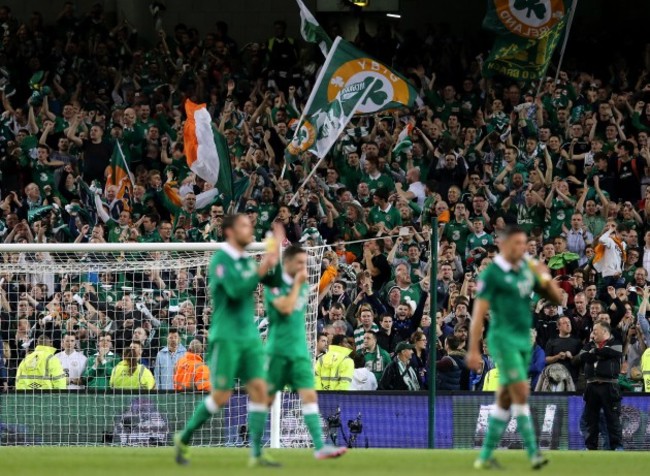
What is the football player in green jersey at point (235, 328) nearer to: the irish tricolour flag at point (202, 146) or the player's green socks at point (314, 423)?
the player's green socks at point (314, 423)

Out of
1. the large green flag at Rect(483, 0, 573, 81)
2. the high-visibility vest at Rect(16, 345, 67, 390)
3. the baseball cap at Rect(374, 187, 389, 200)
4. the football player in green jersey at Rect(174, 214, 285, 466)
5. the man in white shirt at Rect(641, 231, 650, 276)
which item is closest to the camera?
the football player in green jersey at Rect(174, 214, 285, 466)

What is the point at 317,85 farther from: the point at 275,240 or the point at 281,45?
the point at 275,240

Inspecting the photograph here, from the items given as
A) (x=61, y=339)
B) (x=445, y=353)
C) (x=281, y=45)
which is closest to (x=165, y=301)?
(x=61, y=339)

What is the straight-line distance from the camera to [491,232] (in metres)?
21.2

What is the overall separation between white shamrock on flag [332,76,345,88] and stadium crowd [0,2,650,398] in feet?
4.03

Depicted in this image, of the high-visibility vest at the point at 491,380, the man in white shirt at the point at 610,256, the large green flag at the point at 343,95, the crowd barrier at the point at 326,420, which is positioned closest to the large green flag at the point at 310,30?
the large green flag at the point at 343,95

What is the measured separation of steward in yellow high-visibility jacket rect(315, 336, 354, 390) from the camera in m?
17.7

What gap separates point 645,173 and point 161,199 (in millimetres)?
7392

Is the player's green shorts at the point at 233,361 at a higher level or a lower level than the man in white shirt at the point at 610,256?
lower

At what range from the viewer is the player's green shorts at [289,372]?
478 inches

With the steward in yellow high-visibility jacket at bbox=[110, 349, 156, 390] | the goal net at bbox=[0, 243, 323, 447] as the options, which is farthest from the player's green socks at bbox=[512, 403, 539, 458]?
the steward in yellow high-visibility jacket at bbox=[110, 349, 156, 390]

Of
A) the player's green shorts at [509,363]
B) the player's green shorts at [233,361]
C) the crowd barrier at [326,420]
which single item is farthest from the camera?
the crowd barrier at [326,420]

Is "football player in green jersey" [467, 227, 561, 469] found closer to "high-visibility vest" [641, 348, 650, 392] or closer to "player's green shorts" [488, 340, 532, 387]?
"player's green shorts" [488, 340, 532, 387]

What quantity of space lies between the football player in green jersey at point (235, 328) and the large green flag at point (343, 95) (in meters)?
10.1
